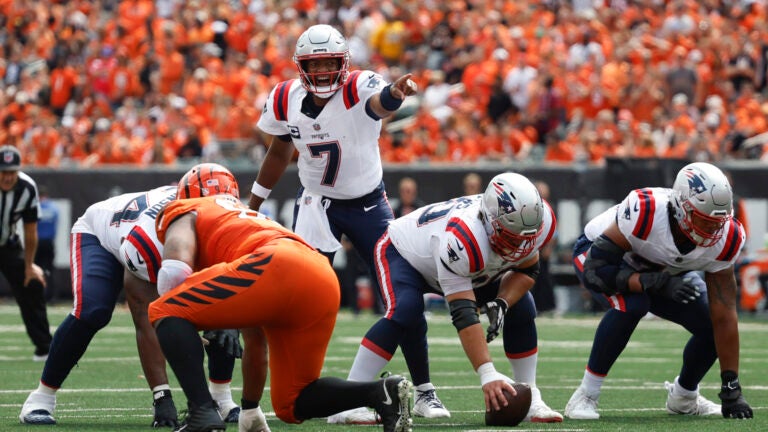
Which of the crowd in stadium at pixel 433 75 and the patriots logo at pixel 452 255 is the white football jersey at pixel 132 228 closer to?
the patriots logo at pixel 452 255

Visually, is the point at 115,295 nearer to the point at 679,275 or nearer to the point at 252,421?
the point at 252,421

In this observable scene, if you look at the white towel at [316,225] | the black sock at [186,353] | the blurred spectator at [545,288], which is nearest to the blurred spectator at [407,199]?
the blurred spectator at [545,288]

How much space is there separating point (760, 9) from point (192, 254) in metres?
14.2

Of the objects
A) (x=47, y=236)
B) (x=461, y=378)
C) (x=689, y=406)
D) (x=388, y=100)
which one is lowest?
(x=47, y=236)

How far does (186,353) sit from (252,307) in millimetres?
316

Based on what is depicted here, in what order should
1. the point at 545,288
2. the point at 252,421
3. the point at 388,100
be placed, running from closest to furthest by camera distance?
1. the point at 252,421
2. the point at 388,100
3. the point at 545,288

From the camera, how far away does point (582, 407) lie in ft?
24.3

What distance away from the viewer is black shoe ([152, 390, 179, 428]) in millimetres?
6785

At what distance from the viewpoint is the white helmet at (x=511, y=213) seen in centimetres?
657

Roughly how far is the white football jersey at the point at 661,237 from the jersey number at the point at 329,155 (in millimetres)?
1643

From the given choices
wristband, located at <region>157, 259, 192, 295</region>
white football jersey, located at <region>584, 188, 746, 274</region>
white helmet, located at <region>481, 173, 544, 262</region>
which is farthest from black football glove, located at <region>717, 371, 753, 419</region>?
wristband, located at <region>157, 259, 192, 295</region>

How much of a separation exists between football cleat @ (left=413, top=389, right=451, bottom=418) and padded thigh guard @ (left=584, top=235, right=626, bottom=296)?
997 mm

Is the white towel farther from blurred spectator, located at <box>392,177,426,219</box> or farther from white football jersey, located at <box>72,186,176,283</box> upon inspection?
blurred spectator, located at <box>392,177,426,219</box>

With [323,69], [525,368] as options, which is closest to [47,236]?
[323,69]
